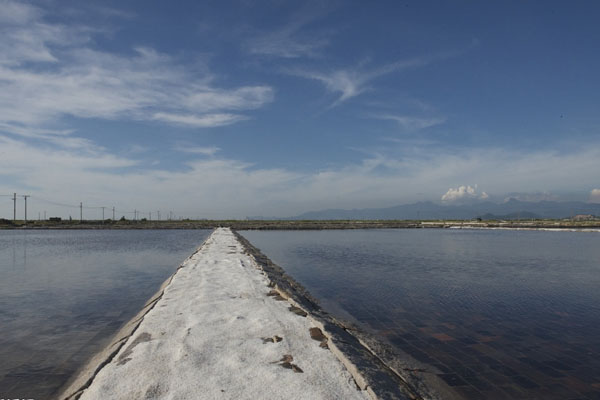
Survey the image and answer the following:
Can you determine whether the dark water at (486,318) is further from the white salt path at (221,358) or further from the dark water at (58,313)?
the dark water at (58,313)

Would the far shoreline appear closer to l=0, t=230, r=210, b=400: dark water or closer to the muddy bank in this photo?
l=0, t=230, r=210, b=400: dark water

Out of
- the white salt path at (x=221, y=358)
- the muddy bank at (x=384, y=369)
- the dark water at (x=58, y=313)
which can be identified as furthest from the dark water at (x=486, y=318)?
the dark water at (x=58, y=313)

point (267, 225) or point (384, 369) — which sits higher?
point (267, 225)

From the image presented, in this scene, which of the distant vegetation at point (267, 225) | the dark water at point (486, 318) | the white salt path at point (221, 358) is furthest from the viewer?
the distant vegetation at point (267, 225)

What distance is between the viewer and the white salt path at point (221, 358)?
16.1ft

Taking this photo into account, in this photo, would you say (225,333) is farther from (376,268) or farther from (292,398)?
(376,268)

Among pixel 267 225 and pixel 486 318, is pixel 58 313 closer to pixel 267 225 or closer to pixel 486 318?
pixel 486 318

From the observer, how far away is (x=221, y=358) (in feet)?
19.7

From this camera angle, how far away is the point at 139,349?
6.36 metres

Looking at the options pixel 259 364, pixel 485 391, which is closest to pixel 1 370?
pixel 259 364

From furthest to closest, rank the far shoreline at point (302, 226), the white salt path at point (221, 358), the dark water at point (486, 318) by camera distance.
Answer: the far shoreline at point (302, 226) → the dark water at point (486, 318) → the white salt path at point (221, 358)

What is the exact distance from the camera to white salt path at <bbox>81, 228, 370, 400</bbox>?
4906mm

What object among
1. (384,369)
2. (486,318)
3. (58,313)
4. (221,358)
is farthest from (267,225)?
(384,369)

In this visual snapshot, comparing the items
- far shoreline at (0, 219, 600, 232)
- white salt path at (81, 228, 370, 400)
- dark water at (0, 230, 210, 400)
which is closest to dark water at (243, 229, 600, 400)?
white salt path at (81, 228, 370, 400)
